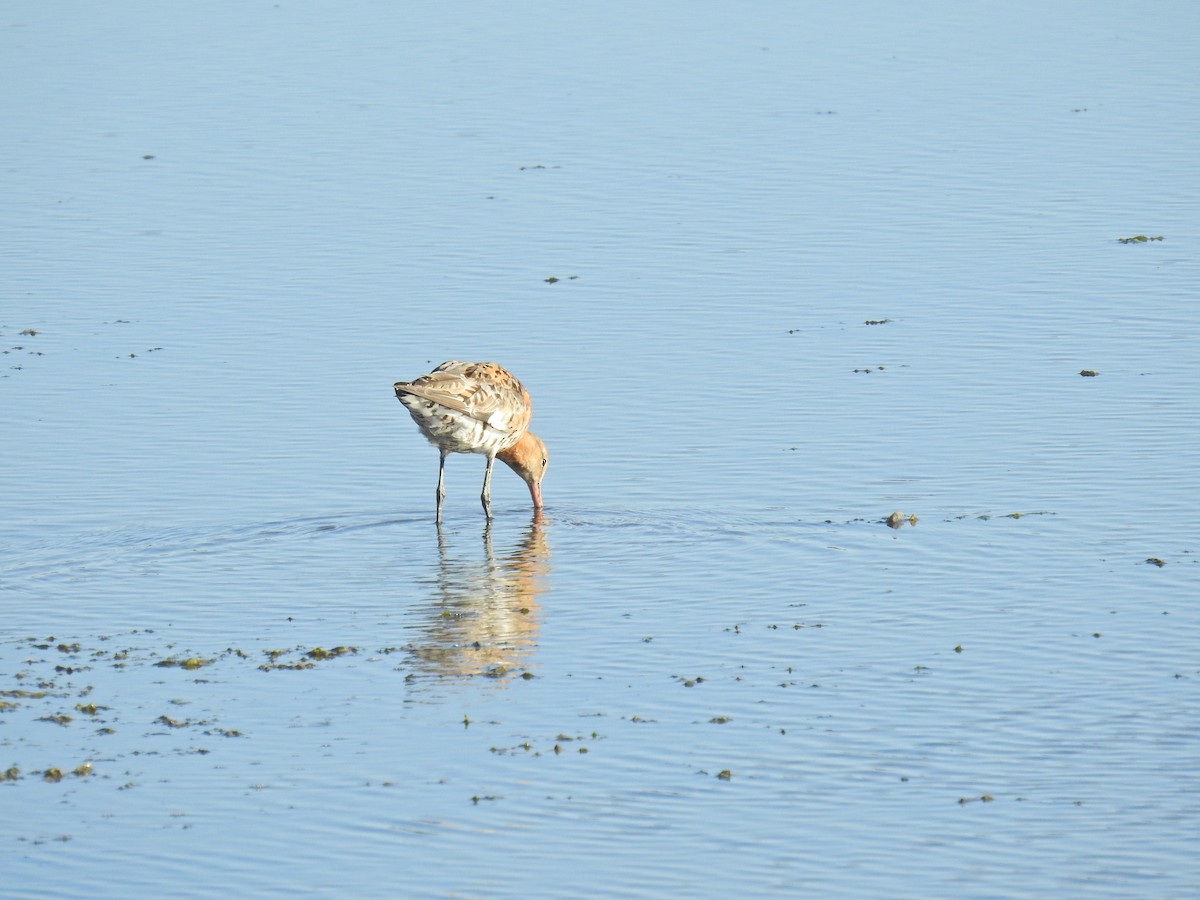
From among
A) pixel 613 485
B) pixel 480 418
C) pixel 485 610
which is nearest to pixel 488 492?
pixel 480 418

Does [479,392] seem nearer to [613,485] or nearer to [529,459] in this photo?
[529,459]

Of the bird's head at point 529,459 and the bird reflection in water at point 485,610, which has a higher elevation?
the bird's head at point 529,459

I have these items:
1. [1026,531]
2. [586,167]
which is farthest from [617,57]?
[1026,531]

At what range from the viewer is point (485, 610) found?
1236cm

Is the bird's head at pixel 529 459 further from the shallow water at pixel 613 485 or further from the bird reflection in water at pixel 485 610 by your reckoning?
the bird reflection in water at pixel 485 610

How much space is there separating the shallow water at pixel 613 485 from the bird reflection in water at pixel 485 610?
0.15 ft

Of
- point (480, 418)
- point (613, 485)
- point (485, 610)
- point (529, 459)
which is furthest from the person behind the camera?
point (529, 459)

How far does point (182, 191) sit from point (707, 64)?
10.1 meters

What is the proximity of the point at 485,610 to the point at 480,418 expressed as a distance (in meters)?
3.04

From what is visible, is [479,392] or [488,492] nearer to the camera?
[479,392]

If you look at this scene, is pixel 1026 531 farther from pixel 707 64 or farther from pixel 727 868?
pixel 707 64

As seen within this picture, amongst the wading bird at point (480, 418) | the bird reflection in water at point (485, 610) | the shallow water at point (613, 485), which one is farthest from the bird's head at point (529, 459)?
the bird reflection in water at point (485, 610)

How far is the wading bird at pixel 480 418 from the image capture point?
1476 cm

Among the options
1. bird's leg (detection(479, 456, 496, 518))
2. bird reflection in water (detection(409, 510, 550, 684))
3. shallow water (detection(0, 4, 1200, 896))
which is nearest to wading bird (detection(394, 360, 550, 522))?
bird's leg (detection(479, 456, 496, 518))
